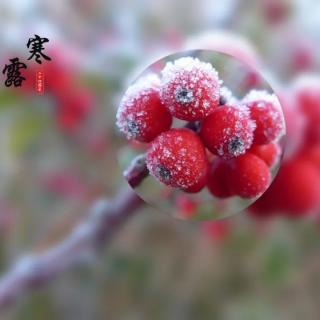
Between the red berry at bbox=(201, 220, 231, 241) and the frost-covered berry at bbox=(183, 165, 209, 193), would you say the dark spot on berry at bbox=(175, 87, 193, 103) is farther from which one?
the red berry at bbox=(201, 220, 231, 241)

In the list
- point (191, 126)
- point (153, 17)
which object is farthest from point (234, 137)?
point (153, 17)

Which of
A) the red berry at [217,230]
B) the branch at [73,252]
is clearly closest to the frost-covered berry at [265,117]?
the branch at [73,252]

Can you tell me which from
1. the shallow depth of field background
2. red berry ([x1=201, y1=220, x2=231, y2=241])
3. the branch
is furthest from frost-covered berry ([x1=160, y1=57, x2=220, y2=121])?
red berry ([x1=201, y1=220, x2=231, y2=241])

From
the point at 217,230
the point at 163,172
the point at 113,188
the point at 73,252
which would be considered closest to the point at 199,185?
the point at 163,172

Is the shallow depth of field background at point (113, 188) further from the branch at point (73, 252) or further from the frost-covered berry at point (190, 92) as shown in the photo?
the frost-covered berry at point (190, 92)

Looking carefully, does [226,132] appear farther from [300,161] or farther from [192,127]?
[300,161]
